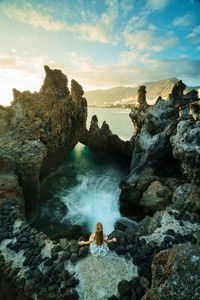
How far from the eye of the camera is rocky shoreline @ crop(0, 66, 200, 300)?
11062 millimetres

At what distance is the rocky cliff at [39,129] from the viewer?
852 inches

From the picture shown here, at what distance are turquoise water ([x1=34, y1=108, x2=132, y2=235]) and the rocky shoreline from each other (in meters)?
2.05

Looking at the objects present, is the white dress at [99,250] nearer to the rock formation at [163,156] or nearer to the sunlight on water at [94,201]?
the rock formation at [163,156]

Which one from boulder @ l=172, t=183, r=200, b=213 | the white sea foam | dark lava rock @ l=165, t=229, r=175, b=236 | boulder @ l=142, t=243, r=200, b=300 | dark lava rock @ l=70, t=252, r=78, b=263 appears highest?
boulder @ l=142, t=243, r=200, b=300

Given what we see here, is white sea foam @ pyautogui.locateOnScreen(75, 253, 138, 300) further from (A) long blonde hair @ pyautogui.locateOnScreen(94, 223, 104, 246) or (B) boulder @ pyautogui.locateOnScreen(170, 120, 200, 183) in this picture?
(B) boulder @ pyautogui.locateOnScreen(170, 120, 200, 183)

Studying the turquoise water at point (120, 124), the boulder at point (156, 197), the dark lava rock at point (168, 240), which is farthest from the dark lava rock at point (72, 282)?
the turquoise water at point (120, 124)

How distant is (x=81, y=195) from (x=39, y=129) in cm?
980

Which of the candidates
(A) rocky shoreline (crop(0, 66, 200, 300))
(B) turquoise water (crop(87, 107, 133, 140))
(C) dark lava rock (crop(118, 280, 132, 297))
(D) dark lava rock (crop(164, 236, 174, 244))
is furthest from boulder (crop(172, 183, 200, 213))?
(B) turquoise water (crop(87, 107, 133, 140))

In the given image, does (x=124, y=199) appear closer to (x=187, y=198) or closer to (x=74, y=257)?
(x=187, y=198)

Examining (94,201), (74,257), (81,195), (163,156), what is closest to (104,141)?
(81,195)

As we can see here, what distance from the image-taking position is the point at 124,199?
76.8ft

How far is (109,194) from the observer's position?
2883 centimetres

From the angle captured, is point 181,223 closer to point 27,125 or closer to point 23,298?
point 23,298

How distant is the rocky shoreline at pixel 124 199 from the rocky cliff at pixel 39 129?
0.32 feet
